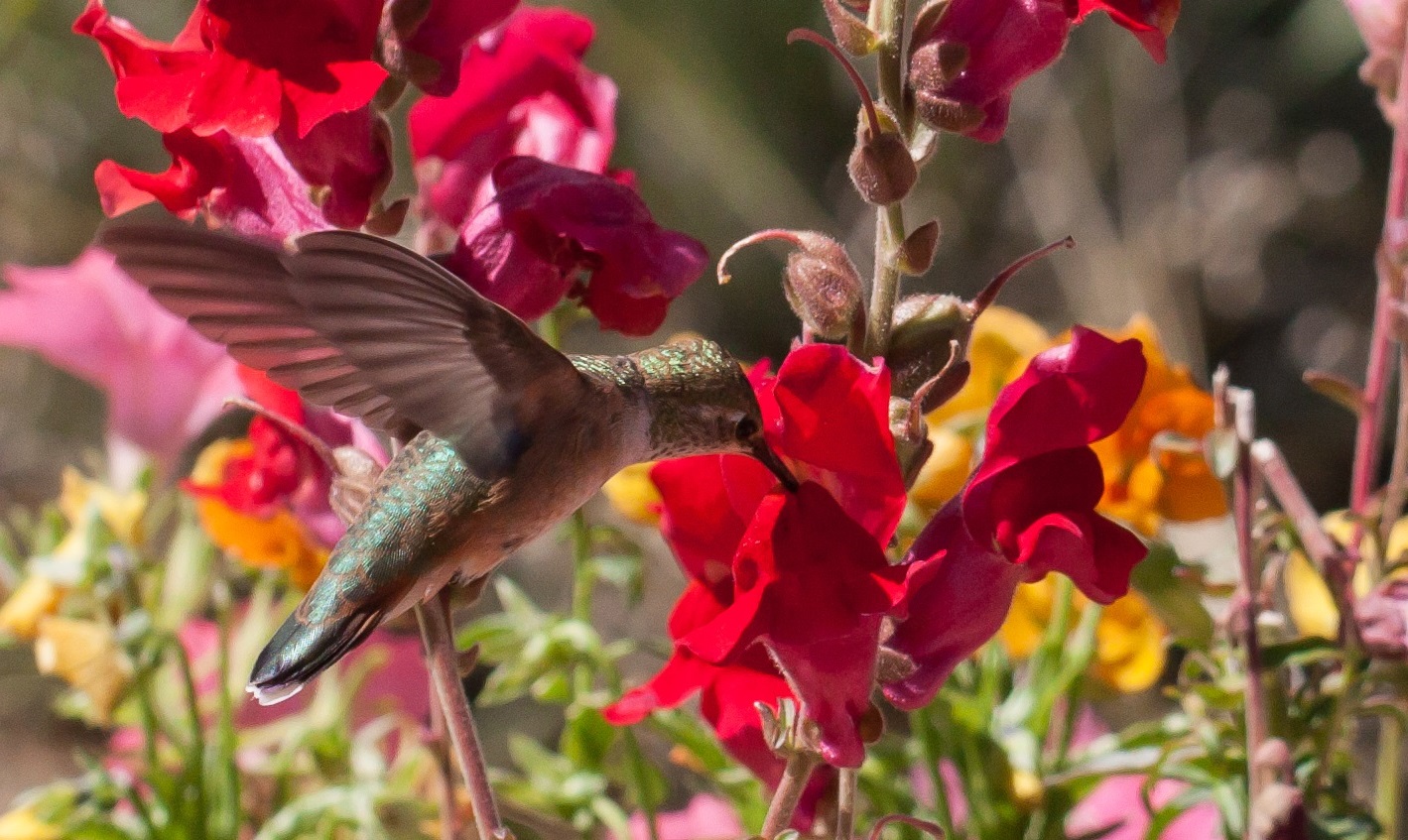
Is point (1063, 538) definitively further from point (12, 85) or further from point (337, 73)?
point (12, 85)

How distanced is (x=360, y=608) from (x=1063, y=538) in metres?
0.28

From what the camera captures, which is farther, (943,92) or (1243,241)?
(1243,241)

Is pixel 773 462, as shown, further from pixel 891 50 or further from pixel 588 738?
pixel 588 738

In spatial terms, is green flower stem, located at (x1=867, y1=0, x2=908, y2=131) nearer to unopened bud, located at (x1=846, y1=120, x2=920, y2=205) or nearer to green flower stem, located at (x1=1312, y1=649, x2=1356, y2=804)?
unopened bud, located at (x1=846, y1=120, x2=920, y2=205)

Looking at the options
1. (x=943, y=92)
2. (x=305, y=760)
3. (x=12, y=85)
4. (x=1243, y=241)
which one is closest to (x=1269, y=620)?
(x=943, y=92)

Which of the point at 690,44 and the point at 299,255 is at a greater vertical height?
the point at 299,255

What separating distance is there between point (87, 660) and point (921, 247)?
26.2 inches

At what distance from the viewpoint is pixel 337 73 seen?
0.55 meters

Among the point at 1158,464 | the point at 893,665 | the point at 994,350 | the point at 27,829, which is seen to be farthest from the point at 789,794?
the point at 27,829

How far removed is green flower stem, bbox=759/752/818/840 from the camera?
522mm

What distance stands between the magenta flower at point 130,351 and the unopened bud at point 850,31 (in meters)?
0.66

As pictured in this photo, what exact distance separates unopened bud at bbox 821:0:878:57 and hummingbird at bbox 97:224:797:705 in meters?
0.15

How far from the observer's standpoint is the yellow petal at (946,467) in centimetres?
86

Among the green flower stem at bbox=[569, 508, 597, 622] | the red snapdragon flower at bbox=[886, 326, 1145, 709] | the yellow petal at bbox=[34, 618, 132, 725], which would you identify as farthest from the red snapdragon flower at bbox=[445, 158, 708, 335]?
the yellow petal at bbox=[34, 618, 132, 725]
